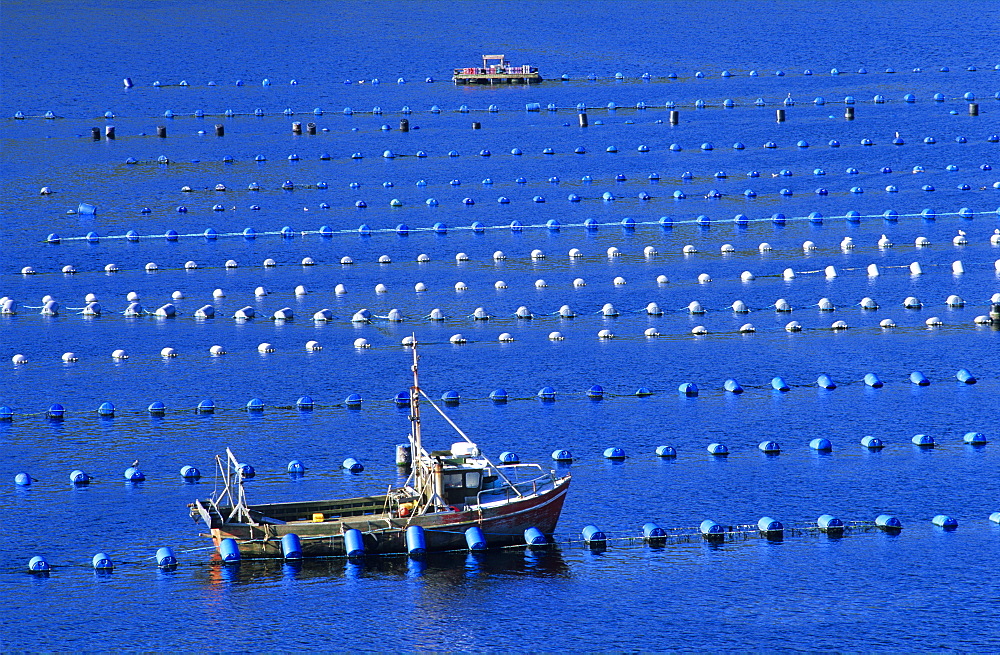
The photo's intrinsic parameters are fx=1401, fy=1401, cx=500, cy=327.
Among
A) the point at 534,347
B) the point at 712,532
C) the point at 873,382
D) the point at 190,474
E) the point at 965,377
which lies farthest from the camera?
the point at 534,347

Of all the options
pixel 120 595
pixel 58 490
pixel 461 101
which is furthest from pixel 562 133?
pixel 120 595

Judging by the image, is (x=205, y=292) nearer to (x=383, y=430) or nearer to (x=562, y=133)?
(x=383, y=430)

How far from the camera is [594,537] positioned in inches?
1602

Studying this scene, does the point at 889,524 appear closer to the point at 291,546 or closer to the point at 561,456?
the point at 561,456

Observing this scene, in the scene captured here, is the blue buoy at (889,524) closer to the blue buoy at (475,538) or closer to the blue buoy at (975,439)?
the blue buoy at (975,439)

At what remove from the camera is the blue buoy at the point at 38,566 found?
130 feet

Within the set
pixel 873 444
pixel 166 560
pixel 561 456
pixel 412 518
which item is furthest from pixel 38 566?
pixel 873 444

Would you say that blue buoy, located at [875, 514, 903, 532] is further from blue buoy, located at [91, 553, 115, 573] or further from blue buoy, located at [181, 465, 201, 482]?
blue buoy, located at [91, 553, 115, 573]

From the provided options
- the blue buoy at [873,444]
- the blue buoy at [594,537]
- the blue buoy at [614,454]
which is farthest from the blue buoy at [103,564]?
the blue buoy at [873,444]

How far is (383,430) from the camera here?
172 ft

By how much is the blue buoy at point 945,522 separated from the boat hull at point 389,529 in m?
11.2

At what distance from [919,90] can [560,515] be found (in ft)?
353

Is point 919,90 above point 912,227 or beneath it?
above

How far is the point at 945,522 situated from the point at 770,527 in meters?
5.27
